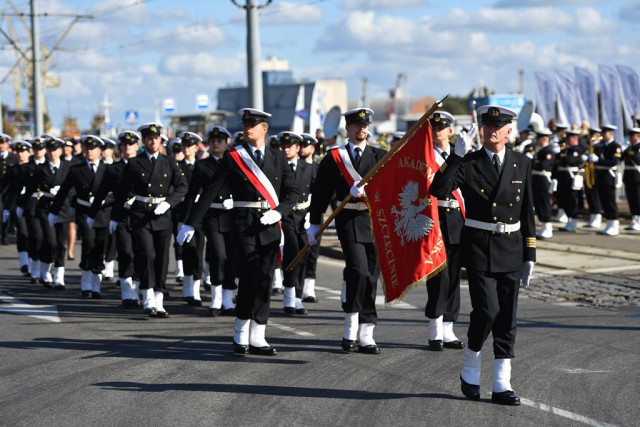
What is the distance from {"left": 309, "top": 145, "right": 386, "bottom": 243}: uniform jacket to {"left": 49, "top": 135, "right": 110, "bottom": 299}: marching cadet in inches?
191

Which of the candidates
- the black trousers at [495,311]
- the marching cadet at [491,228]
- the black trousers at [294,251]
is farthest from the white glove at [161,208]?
the black trousers at [495,311]

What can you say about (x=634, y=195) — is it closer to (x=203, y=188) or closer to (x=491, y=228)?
(x=203, y=188)

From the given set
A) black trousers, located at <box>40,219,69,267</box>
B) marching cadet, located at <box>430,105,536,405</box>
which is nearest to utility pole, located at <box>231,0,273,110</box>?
black trousers, located at <box>40,219,69,267</box>

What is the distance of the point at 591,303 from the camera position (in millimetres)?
12820

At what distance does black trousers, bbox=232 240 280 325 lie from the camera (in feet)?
32.0

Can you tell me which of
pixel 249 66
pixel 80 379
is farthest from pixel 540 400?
pixel 249 66

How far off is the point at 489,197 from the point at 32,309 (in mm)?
7085

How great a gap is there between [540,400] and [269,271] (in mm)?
3137

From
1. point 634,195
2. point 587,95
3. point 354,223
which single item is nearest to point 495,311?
point 354,223

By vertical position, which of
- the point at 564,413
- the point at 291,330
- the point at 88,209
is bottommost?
the point at 291,330

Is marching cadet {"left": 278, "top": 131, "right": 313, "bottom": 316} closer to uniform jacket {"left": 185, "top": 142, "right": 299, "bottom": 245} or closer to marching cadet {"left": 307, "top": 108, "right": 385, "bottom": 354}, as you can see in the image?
uniform jacket {"left": 185, "top": 142, "right": 299, "bottom": 245}

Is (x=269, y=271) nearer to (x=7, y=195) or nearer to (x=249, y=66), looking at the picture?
(x=7, y=195)

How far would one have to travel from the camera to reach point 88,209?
47.3 feet

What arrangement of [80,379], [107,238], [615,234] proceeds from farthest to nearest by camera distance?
[615,234] → [107,238] → [80,379]
